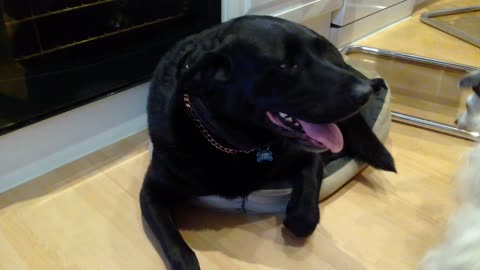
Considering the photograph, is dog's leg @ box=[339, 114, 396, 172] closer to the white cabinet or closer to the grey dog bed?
the grey dog bed

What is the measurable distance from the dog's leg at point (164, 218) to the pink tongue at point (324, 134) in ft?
1.16

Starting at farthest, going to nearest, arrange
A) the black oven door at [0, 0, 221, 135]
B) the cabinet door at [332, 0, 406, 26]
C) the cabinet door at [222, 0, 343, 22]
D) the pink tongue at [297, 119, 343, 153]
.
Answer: the cabinet door at [332, 0, 406, 26], the cabinet door at [222, 0, 343, 22], the black oven door at [0, 0, 221, 135], the pink tongue at [297, 119, 343, 153]

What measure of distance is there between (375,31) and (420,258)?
4.81 ft

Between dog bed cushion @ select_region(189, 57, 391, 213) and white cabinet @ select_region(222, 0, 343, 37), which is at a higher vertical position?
white cabinet @ select_region(222, 0, 343, 37)

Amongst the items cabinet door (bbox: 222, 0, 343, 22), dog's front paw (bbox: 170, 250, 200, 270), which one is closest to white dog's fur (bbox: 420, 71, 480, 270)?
dog's front paw (bbox: 170, 250, 200, 270)

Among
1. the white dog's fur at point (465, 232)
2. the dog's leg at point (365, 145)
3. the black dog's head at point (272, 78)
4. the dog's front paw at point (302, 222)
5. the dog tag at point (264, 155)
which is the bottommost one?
the dog's front paw at point (302, 222)

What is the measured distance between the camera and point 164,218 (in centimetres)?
107

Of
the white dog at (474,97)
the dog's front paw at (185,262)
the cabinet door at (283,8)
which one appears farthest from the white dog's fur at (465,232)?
the cabinet door at (283,8)

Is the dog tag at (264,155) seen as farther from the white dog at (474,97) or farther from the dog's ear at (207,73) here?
the white dog at (474,97)

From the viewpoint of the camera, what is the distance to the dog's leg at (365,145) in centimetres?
127

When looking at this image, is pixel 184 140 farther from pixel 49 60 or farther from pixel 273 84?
pixel 49 60

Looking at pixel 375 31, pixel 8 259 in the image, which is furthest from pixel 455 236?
pixel 375 31

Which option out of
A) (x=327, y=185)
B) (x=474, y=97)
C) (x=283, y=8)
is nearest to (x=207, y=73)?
(x=327, y=185)

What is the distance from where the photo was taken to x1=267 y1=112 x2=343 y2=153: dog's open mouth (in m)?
0.93
